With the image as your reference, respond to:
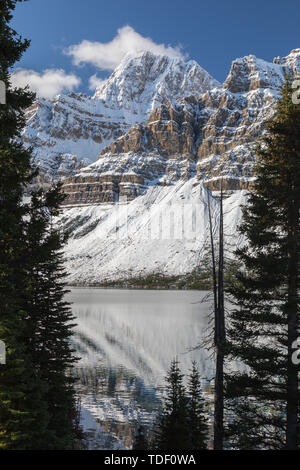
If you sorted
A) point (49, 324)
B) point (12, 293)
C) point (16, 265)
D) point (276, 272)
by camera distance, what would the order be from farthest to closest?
point (49, 324)
point (276, 272)
point (16, 265)
point (12, 293)

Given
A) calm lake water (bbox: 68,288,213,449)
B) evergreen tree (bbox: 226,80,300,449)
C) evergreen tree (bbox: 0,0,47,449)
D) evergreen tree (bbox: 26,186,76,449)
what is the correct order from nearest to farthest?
evergreen tree (bbox: 0,0,47,449) < evergreen tree (bbox: 26,186,76,449) < evergreen tree (bbox: 226,80,300,449) < calm lake water (bbox: 68,288,213,449)

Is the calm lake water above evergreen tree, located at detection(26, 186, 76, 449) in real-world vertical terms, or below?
below

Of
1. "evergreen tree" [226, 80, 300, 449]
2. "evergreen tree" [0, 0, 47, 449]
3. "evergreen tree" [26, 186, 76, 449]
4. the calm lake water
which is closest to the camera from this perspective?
"evergreen tree" [0, 0, 47, 449]

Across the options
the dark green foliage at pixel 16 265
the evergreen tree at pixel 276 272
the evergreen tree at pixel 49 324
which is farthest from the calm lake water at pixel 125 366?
the dark green foliage at pixel 16 265

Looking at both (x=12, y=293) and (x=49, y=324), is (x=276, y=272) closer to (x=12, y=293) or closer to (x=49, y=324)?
(x=12, y=293)

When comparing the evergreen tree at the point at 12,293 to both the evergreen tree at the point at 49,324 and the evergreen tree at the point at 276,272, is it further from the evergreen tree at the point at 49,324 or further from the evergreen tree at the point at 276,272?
the evergreen tree at the point at 276,272

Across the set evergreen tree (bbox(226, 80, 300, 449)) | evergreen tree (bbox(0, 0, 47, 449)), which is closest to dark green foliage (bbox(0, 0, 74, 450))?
evergreen tree (bbox(0, 0, 47, 449))

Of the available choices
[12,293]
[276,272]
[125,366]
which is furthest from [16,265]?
[125,366]

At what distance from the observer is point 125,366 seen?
48.7 metres

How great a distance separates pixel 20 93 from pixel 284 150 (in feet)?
39.7

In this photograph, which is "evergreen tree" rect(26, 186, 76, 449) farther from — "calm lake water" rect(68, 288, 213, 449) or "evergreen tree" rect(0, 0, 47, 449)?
"calm lake water" rect(68, 288, 213, 449)

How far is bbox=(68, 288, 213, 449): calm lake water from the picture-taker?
28594 mm
